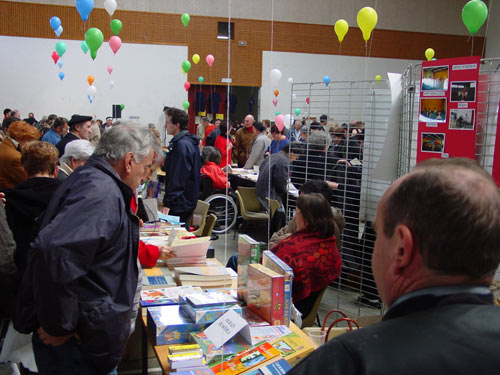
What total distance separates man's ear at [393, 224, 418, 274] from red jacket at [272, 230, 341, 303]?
2.03 metres

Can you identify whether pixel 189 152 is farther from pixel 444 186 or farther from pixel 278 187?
pixel 444 186

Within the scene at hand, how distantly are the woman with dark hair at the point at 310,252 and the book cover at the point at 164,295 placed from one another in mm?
638

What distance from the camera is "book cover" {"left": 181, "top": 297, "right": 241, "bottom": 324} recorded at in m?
1.90

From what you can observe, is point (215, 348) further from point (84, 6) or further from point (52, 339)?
point (84, 6)

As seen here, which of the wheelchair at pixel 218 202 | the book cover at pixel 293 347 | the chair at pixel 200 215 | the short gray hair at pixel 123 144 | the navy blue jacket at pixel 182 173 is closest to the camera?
the short gray hair at pixel 123 144

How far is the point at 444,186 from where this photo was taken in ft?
2.18

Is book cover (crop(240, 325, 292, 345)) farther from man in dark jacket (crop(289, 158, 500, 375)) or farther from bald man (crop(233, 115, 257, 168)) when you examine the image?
bald man (crop(233, 115, 257, 168))

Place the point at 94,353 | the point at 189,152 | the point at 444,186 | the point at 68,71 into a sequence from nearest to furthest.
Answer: the point at 444,186, the point at 94,353, the point at 189,152, the point at 68,71

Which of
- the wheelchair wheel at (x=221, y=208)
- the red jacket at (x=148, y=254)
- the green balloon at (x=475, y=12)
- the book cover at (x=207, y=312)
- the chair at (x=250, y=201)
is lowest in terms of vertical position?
the wheelchair wheel at (x=221, y=208)

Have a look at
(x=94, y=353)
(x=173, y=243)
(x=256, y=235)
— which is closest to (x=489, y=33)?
(x=256, y=235)

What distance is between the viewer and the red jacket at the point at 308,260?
2.71 metres

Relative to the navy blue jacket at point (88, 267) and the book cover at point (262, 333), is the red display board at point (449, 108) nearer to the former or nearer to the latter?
the book cover at point (262, 333)

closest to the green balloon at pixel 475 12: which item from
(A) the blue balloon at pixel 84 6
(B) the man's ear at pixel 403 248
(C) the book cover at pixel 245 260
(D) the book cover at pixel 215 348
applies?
(C) the book cover at pixel 245 260

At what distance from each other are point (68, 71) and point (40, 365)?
12.7 metres
